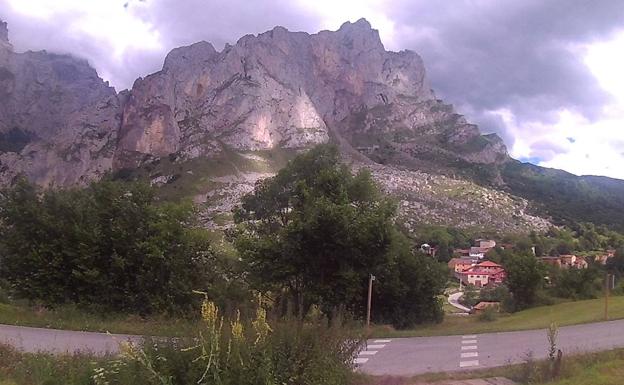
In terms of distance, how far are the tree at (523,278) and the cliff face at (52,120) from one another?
129 meters

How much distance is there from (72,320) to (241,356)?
39.3ft

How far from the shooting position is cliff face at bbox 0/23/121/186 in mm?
156250

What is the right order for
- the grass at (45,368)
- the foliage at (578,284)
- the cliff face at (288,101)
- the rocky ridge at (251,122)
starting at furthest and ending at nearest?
the cliff face at (288,101), the rocky ridge at (251,122), the foliage at (578,284), the grass at (45,368)

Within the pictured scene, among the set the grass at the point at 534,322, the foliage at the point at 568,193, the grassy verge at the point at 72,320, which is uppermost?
the foliage at the point at 568,193

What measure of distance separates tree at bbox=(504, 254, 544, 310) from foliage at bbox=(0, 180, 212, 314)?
19.1 m

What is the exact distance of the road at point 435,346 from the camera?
10844mm

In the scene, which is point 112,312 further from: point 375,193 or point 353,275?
point 375,193

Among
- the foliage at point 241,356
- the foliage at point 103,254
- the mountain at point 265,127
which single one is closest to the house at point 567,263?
the foliage at point 103,254

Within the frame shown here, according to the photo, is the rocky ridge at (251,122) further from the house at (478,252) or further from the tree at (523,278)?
the tree at (523,278)

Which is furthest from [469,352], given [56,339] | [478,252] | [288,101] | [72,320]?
[288,101]

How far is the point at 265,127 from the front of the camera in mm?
148250

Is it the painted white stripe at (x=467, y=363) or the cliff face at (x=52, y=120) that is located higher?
the cliff face at (x=52, y=120)

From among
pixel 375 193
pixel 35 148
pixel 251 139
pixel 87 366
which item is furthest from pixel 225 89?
pixel 87 366

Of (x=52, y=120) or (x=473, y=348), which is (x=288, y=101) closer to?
(x=52, y=120)
